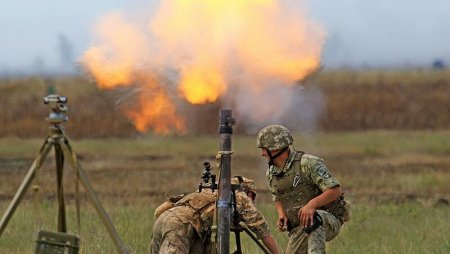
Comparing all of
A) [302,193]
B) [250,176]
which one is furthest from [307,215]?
[250,176]

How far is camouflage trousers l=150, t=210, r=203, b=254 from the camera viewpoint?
9.38 meters

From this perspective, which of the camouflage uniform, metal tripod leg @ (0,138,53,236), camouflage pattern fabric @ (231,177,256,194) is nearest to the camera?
metal tripod leg @ (0,138,53,236)

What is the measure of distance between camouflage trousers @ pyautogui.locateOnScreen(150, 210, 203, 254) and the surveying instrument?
7.59 ft

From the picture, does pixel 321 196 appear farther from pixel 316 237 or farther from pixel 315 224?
pixel 316 237

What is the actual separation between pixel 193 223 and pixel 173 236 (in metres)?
0.26

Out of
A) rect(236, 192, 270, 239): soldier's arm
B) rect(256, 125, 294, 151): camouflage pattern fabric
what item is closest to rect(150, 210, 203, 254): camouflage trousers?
rect(236, 192, 270, 239): soldier's arm

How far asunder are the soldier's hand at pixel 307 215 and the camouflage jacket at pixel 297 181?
0.23 metres

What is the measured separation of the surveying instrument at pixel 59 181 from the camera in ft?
22.3

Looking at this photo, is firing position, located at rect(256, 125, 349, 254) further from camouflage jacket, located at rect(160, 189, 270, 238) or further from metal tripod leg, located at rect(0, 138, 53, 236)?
metal tripod leg, located at rect(0, 138, 53, 236)

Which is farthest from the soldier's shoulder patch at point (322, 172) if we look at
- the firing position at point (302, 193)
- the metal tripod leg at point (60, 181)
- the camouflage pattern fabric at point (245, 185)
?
the metal tripod leg at point (60, 181)

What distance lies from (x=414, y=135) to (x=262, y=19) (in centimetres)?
2021

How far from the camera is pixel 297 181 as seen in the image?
948 centimetres

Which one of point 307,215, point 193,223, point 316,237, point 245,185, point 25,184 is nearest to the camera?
point 25,184

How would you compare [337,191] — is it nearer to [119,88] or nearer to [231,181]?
[231,181]
